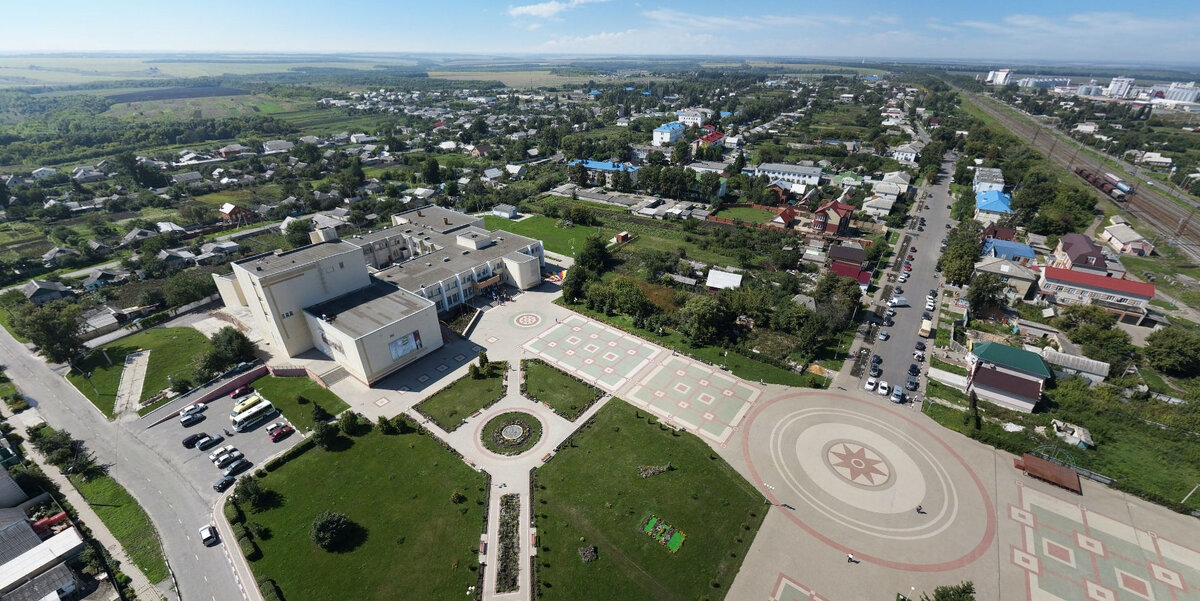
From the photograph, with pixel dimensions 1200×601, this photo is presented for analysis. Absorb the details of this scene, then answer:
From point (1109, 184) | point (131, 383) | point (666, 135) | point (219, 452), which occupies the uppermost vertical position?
point (666, 135)

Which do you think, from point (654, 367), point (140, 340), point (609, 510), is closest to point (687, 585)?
point (609, 510)

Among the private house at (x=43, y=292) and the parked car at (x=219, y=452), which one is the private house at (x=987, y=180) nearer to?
the parked car at (x=219, y=452)

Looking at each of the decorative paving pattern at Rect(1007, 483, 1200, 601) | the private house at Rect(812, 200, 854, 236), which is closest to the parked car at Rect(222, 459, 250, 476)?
the decorative paving pattern at Rect(1007, 483, 1200, 601)

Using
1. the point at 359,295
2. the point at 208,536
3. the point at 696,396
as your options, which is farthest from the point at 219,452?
the point at 696,396

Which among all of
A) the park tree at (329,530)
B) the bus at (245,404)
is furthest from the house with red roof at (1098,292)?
the bus at (245,404)

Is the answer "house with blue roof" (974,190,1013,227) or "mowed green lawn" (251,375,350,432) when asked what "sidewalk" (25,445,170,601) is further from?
"house with blue roof" (974,190,1013,227)

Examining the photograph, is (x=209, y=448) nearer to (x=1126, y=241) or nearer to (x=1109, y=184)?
(x=1126, y=241)
